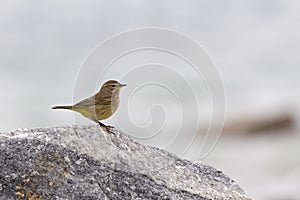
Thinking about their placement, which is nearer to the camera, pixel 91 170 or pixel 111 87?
pixel 91 170

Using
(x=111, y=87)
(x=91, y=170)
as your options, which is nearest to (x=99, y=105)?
(x=111, y=87)

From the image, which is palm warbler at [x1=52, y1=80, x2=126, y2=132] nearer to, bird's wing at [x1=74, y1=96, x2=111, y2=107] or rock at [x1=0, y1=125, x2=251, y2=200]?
bird's wing at [x1=74, y1=96, x2=111, y2=107]

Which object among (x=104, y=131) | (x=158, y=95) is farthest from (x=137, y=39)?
(x=104, y=131)

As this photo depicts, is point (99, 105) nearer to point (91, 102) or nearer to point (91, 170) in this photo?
point (91, 102)

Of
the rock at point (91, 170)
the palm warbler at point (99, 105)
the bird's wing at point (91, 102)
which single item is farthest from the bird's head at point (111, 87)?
the rock at point (91, 170)

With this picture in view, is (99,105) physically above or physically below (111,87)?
below

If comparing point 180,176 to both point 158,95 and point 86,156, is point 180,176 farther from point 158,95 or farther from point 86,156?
point 158,95

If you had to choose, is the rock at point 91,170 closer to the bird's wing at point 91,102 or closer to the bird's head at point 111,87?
the bird's wing at point 91,102
